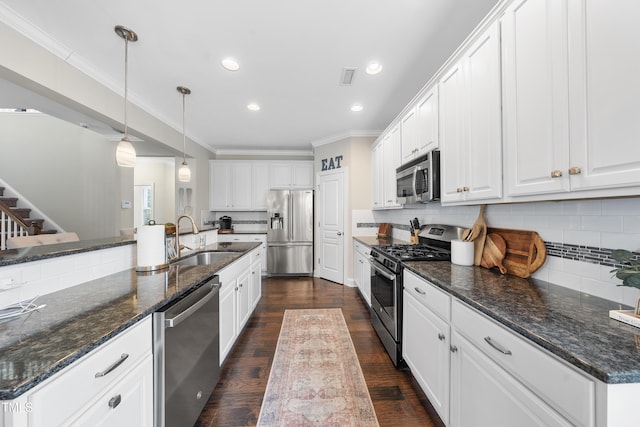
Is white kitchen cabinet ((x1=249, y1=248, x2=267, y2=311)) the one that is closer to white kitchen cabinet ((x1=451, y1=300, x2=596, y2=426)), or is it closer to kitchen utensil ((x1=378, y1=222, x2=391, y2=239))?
kitchen utensil ((x1=378, y1=222, x2=391, y2=239))

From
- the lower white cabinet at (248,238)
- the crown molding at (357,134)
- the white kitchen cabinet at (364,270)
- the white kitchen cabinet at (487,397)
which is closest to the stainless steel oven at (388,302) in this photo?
the white kitchen cabinet at (364,270)

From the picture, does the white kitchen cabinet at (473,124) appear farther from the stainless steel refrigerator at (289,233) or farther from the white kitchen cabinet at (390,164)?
the stainless steel refrigerator at (289,233)

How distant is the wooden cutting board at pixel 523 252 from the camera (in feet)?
4.74

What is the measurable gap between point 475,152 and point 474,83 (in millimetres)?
435

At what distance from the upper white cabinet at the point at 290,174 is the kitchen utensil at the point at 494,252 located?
3.99m

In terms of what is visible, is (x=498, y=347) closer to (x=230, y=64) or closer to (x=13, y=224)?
(x=230, y=64)

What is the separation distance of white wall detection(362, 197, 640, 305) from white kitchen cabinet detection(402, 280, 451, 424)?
2.11 feet

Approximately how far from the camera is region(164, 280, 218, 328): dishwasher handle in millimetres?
1148

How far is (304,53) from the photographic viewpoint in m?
2.18

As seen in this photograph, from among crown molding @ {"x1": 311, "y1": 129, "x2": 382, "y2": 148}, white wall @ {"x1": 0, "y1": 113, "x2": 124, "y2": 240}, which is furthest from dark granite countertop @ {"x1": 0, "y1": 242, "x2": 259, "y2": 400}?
white wall @ {"x1": 0, "y1": 113, "x2": 124, "y2": 240}

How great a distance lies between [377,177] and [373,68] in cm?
169

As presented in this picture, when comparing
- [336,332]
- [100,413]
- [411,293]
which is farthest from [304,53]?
[336,332]

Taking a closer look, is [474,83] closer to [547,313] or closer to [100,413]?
[547,313]

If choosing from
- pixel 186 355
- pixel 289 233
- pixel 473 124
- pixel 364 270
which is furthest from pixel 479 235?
pixel 289 233
